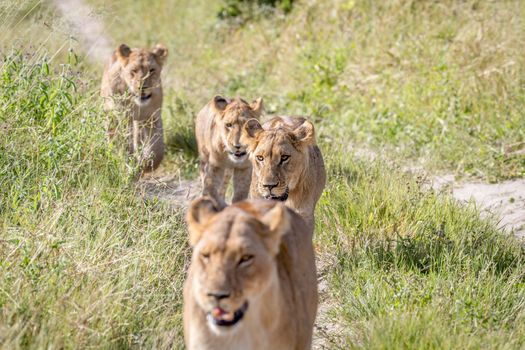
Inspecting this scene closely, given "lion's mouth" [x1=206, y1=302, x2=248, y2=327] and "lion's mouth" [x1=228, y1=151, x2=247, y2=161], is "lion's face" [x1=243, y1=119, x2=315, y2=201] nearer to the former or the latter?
"lion's mouth" [x1=228, y1=151, x2=247, y2=161]

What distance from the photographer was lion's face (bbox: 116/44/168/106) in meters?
8.46

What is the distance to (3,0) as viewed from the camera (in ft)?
21.5

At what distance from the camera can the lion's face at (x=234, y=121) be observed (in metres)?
7.55

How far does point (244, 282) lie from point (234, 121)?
14.1 feet

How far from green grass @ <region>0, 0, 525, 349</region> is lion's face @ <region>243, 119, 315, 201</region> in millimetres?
592

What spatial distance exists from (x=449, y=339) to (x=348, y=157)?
3.66 meters

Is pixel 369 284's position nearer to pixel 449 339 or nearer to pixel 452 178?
pixel 449 339

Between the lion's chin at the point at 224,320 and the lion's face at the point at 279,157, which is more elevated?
the lion's chin at the point at 224,320

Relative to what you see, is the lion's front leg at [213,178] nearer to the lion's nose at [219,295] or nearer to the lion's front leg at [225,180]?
the lion's front leg at [225,180]

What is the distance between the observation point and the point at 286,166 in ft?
20.0

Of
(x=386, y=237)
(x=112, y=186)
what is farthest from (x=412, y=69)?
(x=112, y=186)

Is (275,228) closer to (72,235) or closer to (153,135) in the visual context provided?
(72,235)

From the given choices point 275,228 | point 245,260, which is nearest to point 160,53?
point 275,228

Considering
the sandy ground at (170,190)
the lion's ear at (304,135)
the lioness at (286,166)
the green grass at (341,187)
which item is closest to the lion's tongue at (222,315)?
the green grass at (341,187)
